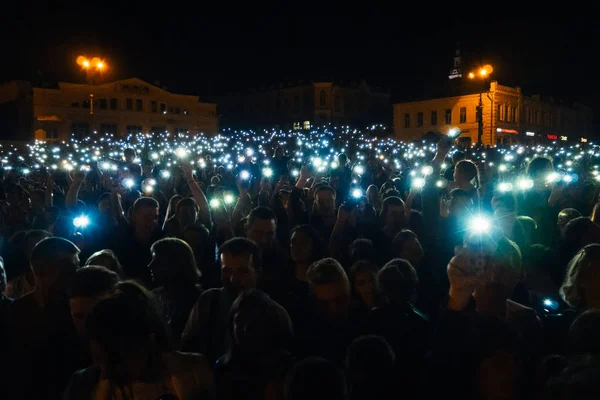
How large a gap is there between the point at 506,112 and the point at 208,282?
55.4 m

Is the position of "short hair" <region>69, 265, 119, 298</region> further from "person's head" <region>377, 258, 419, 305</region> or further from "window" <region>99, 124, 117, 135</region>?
"window" <region>99, 124, 117, 135</region>

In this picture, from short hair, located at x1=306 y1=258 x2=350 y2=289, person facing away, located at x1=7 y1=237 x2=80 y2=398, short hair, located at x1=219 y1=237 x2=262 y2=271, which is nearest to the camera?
person facing away, located at x1=7 y1=237 x2=80 y2=398

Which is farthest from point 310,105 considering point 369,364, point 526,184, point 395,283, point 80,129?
point 369,364

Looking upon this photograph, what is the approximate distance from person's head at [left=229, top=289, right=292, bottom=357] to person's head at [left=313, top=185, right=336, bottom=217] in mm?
3354

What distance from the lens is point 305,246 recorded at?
180 inches

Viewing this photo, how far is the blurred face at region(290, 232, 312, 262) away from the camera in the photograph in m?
4.55

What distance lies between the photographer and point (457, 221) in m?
5.58

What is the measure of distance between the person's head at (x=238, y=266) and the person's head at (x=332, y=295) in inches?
16.9

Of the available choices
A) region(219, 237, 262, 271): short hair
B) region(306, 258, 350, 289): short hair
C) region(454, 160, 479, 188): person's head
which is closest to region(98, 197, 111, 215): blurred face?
region(219, 237, 262, 271): short hair

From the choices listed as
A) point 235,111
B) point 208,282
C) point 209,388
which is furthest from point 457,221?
point 235,111

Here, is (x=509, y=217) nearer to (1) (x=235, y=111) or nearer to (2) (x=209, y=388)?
(2) (x=209, y=388)

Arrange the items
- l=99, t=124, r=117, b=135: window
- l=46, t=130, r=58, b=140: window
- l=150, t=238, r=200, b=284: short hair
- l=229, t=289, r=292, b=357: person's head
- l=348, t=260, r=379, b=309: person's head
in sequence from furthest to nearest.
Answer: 1. l=99, t=124, r=117, b=135: window
2. l=46, t=130, r=58, b=140: window
3. l=348, t=260, r=379, b=309: person's head
4. l=150, t=238, r=200, b=284: short hair
5. l=229, t=289, r=292, b=357: person's head

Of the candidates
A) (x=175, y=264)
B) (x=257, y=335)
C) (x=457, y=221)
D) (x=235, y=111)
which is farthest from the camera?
(x=235, y=111)

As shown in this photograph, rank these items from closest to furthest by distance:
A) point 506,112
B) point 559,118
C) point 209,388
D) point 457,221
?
point 209,388, point 457,221, point 506,112, point 559,118
